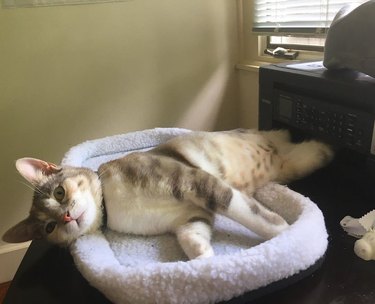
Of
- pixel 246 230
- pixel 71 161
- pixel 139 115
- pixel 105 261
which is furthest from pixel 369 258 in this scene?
pixel 139 115

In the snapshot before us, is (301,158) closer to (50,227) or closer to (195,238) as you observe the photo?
(195,238)

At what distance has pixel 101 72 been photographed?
62.9 inches

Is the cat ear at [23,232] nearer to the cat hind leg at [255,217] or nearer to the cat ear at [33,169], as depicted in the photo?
the cat ear at [33,169]

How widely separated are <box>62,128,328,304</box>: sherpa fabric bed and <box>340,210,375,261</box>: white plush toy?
0.06 metres

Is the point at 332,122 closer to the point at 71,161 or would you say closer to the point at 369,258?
the point at 369,258

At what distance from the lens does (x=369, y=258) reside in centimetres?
60

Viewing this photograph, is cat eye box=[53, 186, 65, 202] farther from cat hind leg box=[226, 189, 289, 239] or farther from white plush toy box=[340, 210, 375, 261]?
white plush toy box=[340, 210, 375, 261]

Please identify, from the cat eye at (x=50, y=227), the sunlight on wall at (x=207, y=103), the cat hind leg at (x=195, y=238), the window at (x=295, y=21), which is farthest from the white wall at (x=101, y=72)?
the cat hind leg at (x=195, y=238)

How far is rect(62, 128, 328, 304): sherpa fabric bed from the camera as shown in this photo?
20.8 inches

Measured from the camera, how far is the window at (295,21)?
4.35ft

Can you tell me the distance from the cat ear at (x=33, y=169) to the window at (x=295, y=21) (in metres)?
1.04

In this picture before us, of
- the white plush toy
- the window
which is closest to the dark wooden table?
the white plush toy

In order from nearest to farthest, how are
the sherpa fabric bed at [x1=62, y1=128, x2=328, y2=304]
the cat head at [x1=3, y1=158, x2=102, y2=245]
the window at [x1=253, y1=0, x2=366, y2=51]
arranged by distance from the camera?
the sherpa fabric bed at [x1=62, y1=128, x2=328, y2=304], the cat head at [x1=3, y1=158, x2=102, y2=245], the window at [x1=253, y1=0, x2=366, y2=51]

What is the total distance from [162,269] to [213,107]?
4.49 feet
